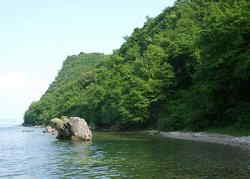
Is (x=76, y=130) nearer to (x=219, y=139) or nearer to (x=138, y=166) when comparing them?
(x=219, y=139)

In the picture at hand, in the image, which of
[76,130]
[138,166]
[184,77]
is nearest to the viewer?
[138,166]

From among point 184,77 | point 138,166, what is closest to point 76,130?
point 138,166

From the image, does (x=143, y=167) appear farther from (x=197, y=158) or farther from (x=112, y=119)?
(x=112, y=119)

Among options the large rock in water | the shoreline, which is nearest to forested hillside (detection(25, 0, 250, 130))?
the shoreline

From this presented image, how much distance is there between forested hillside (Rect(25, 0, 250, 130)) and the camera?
54.1 metres

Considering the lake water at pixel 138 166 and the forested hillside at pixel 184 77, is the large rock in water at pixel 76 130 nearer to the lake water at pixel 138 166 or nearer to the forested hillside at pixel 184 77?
the forested hillside at pixel 184 77

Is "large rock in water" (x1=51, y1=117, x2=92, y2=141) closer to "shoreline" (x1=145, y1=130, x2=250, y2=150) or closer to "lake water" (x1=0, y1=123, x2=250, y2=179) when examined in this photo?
"shoreline" (x1=145, y1=130, x2=250, y2=150)

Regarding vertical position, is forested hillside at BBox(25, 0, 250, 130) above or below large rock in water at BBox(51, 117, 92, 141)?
above

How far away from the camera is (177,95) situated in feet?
276

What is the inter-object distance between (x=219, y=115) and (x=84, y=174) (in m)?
39.8

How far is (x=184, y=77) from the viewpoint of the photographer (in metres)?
87.2

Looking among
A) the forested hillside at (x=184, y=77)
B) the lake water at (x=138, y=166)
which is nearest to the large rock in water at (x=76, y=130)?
the forested hillside at (x=184, y=77)

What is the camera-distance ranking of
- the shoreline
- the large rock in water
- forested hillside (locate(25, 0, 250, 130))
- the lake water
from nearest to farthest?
the lake water
the shoreline
forested hillside (locate(25, 0, 250, 130))
the large rock in water

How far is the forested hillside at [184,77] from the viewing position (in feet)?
177
